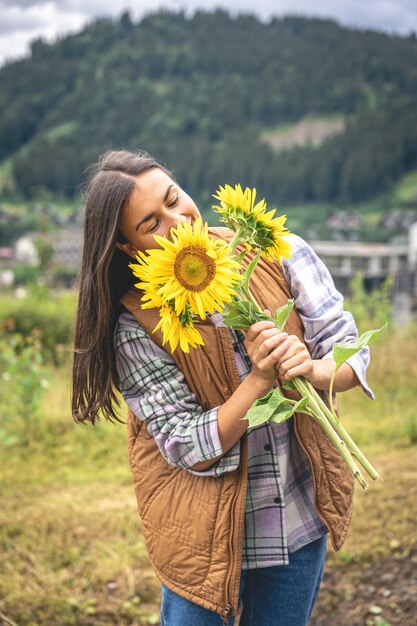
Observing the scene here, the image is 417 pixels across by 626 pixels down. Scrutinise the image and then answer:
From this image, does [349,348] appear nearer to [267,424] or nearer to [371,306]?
[267,424]

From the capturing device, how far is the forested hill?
263 feet

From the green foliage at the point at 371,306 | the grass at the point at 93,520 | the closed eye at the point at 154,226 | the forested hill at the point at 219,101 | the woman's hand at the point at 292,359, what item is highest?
the forested hill at the point at 219,101

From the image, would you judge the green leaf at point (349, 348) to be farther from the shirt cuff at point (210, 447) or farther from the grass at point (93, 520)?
the grass at point (93, 520)

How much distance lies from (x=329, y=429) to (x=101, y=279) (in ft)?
2.03

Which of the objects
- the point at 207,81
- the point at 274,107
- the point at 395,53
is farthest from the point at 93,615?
the point at 395,53

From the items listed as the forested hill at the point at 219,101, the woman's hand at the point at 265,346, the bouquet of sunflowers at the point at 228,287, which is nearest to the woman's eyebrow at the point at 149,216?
the bouquet of sunflowers at the point at 228,287

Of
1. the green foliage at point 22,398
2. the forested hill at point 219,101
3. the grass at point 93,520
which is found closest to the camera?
the grass at point 93,520

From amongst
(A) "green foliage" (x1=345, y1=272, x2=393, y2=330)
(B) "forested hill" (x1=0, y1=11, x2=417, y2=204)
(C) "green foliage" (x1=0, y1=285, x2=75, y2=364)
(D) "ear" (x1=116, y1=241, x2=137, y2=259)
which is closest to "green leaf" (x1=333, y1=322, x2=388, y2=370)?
(D) "ear" (x1=116, y1=241, x2=137, y2=259)

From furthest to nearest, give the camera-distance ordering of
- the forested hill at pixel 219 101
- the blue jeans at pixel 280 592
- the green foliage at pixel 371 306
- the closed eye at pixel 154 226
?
the forested hill at pixel 219 101 → the green foliage at pixel 371 306 → the blue jeans at pixel 280 592 → the closed eye at pixel 154 226

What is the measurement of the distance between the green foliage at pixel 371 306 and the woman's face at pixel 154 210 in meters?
6.72

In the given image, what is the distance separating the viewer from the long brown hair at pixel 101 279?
1.43m

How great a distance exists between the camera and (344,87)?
107m

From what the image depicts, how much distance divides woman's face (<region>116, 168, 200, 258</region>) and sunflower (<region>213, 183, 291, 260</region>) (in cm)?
9

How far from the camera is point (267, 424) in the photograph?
1.49m
